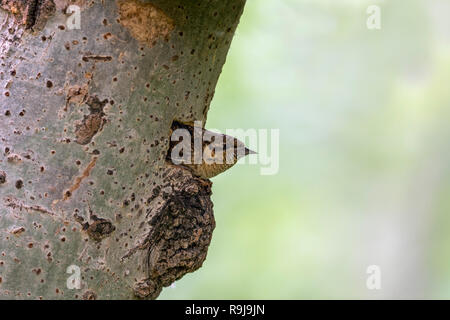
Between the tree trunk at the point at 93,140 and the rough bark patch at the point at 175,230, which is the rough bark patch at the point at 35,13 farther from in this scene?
the rough bark patch at the point at 175,230

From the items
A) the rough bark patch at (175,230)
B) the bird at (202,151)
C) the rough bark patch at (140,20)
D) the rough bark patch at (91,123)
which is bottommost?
the rough bark patch at (175,230)

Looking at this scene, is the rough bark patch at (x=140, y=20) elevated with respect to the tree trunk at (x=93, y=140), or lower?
elevated

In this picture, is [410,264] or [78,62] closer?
[78,62]

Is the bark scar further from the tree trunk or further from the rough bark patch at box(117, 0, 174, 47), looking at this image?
the rough bark patch at box(117, 0, 174, 47)

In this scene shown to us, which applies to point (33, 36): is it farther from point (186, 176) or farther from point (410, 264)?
point (410, 264)

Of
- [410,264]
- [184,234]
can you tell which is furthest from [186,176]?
[410,264]

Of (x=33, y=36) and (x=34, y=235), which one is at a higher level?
(x=33, y=36)

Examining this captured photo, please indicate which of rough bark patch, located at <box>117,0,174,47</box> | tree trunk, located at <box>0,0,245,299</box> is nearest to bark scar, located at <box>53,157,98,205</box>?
tree trunk, located at <box>0,0,245,299</box>

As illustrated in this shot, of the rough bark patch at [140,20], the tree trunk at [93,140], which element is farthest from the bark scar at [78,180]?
the rough bark patch at [140,20]
